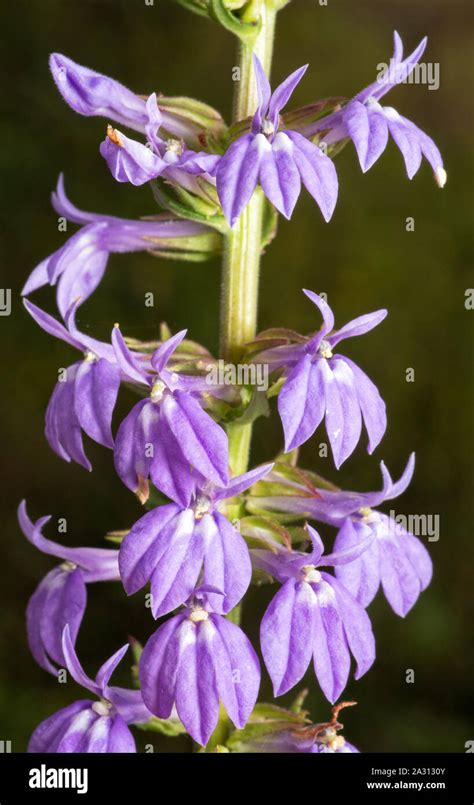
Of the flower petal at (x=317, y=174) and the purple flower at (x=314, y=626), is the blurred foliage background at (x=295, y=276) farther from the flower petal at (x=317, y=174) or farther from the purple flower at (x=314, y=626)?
the flower petal at (x=317, y=174)

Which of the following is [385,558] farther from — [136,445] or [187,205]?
[187,205]

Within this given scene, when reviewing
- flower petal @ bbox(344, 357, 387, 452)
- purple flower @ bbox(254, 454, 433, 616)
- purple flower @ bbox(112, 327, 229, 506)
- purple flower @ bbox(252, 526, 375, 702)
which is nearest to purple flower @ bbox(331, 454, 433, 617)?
purple flower @ bbox(254, 454, 433, 616)

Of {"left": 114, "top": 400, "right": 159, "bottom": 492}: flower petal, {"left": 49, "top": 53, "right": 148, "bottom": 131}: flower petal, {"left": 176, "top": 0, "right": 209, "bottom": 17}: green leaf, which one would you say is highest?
{"left": 176, "top": 0, "right": 209, "bottom": 17}: green leaf

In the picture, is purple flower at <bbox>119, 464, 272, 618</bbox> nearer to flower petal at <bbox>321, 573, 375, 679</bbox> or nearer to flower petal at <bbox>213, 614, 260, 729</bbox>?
flower petal at <bbox>213, 614, 260, 729</bbox>

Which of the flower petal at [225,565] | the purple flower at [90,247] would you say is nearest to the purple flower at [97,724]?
the flower petal at [225,565]
